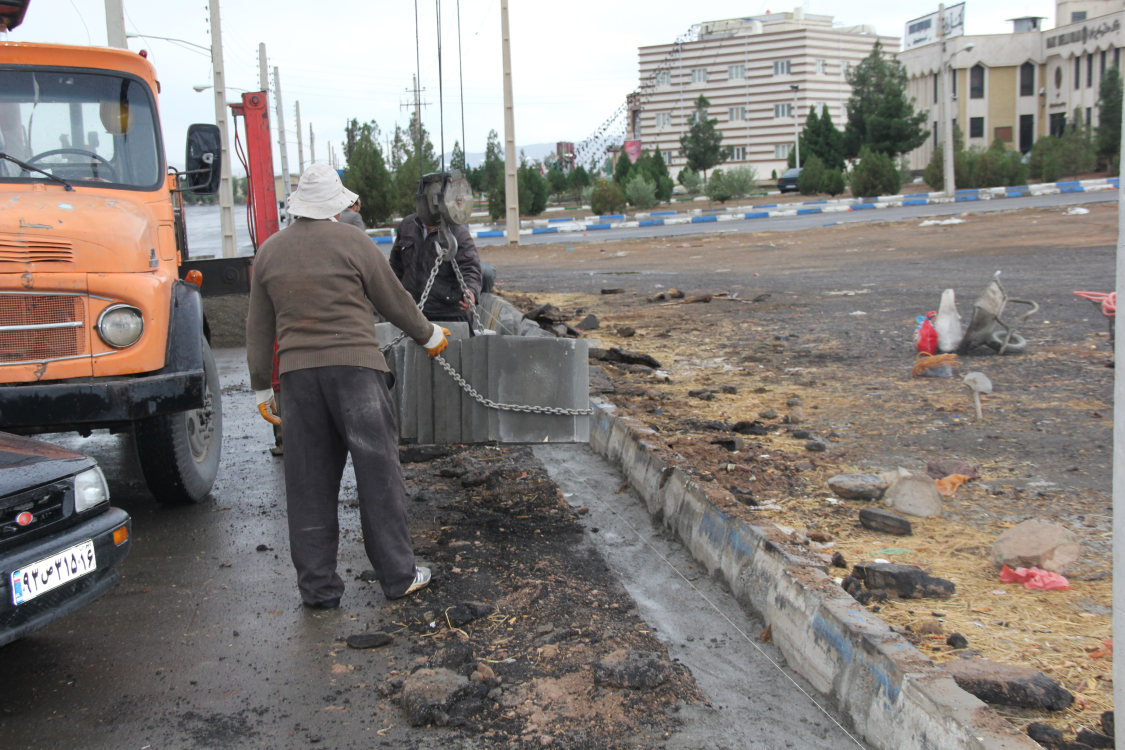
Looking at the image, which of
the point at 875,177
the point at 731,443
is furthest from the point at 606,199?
the point at 731,443

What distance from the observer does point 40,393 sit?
500 centimetres

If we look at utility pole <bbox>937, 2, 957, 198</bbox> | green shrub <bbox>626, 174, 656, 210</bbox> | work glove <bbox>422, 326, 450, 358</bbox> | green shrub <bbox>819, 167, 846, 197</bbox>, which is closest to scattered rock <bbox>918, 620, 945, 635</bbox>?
work glove <bbox>422, 326, 450, 358</bbox>

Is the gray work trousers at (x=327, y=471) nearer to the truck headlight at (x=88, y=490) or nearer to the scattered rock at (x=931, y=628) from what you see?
the truck headlight at (x=88, y=490)

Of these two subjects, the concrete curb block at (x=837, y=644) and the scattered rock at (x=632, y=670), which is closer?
the concrete curb block at (x=837, y=644)

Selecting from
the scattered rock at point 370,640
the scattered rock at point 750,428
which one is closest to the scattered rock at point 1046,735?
the scattered rock at point 370,640

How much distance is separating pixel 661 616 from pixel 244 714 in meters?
1.77

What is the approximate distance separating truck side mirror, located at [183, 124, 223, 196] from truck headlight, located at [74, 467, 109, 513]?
330 cm

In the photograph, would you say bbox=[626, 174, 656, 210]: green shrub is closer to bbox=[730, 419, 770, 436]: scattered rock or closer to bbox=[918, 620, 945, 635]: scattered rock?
bbox=[730, 419, 770, 436]: scattered rock

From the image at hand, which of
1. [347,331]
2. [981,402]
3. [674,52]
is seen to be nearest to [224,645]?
[347,331]

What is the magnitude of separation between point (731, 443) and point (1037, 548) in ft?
8.40

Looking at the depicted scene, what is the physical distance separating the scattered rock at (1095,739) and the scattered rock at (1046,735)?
0.05 metres

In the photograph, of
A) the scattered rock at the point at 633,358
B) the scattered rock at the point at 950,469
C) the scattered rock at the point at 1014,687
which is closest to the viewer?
the scattered rock at the point at 1014,687

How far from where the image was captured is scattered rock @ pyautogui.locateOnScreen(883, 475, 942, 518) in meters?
5.16

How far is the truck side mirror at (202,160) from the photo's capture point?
668 centimetres
